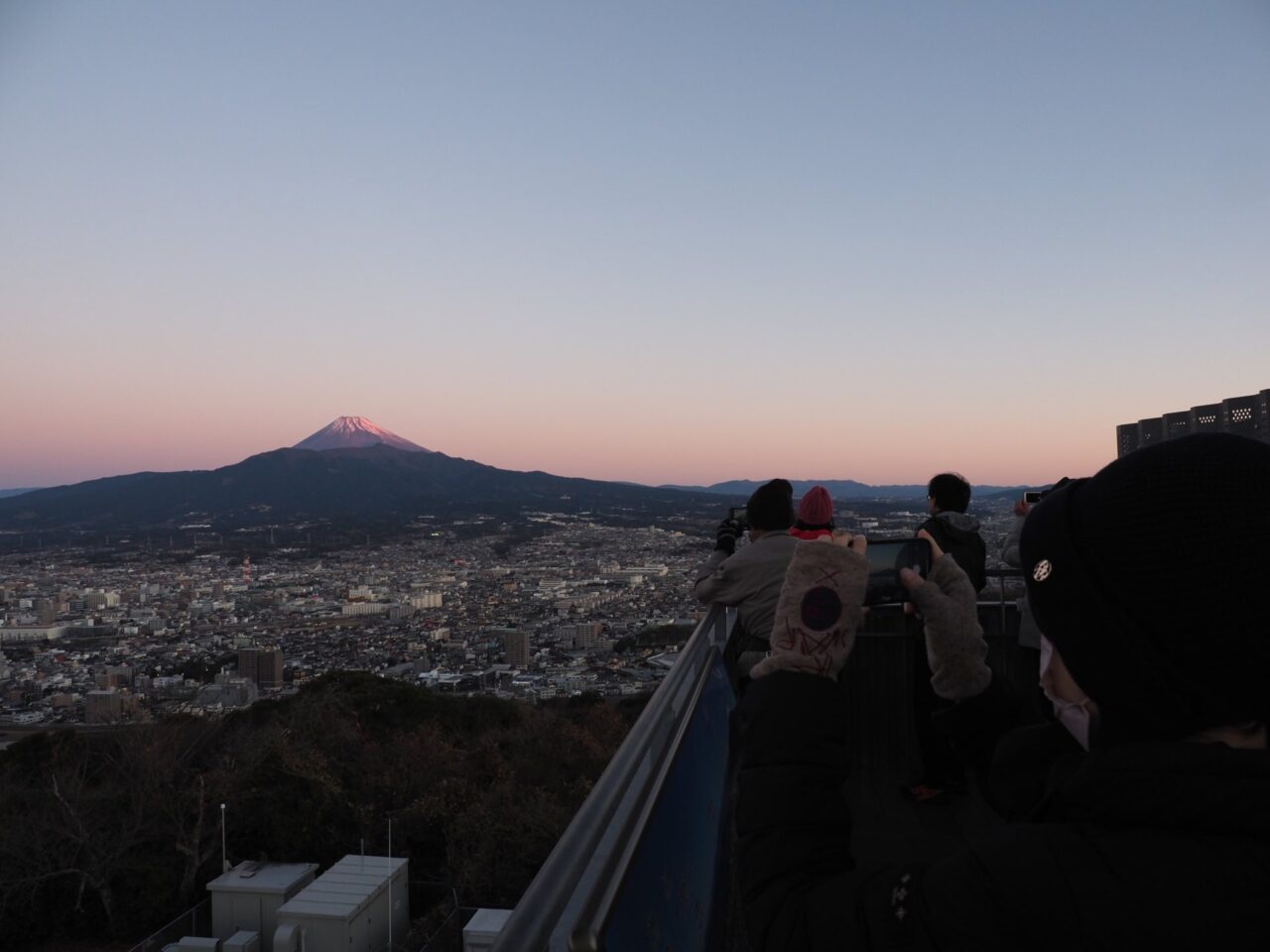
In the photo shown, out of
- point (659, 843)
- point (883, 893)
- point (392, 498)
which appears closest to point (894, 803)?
point (659, 843)

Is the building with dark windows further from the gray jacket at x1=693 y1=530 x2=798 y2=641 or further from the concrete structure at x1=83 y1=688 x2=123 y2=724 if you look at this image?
the concrete structure at x1=83 y1=688 x2=123 y2=724

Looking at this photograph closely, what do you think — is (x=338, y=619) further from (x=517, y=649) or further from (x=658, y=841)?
(x=658, y=841)

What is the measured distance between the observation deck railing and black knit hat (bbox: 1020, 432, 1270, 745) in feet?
2.10

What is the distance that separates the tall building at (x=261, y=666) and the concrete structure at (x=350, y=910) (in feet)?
50.7

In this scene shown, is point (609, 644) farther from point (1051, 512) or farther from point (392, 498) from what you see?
point (392, 498)

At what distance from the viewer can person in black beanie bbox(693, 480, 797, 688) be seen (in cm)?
332

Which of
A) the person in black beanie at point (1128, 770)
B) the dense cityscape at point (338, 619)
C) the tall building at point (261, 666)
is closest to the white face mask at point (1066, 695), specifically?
the person in black beanie at point (1128, 770)

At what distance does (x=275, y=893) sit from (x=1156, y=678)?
13.2 metres

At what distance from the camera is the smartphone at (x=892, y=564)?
2113mm

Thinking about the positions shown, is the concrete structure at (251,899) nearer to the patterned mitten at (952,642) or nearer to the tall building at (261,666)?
the patterned mitten at (952,642)

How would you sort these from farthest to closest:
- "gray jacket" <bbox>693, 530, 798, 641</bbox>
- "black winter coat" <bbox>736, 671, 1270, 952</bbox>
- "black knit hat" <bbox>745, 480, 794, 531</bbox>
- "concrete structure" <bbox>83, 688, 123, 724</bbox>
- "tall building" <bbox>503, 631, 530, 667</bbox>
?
"tall building" <bbox>503, 631, 530, 667</bbox>, "concrete structure" <bbox>83, 688, 123, 724</bbox>, "black knit hat" <bbox>745, 480, 794, 531</bbox>, "gray jacket" <bbox>693, 530, 798, 641</bbox>, "black winter coat" <bbox>736, 671, 1270, 952</bbox>

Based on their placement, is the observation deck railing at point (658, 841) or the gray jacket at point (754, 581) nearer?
the observation deck railing at point (658, 841)

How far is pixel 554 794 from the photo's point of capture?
14.1m

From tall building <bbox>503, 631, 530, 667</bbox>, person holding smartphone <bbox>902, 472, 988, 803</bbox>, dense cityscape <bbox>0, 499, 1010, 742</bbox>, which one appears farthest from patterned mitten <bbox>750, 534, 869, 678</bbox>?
tall building <bbox>503, 631, 530, 667</bbox>
